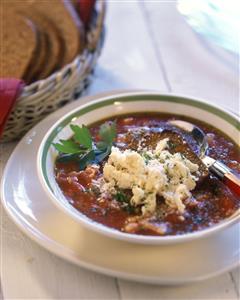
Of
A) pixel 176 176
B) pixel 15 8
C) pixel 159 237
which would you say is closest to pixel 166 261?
pixel 159 237

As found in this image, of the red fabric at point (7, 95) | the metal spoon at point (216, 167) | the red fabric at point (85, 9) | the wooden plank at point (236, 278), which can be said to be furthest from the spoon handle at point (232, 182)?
the red fabric at point (85, 9)

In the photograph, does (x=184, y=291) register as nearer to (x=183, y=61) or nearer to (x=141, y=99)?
(x=141, y=99)

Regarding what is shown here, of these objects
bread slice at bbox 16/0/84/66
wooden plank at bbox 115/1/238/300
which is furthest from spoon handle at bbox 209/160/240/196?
bread slice at bbox 16/0/84/66

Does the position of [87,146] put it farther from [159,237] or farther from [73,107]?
[159,237]

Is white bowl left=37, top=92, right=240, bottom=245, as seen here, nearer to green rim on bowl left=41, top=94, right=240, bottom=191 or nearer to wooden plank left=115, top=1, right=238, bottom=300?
green rim on bowl left=41, top=94, right=240, bottom=191

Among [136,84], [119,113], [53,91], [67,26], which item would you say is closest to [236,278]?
[119,113]
